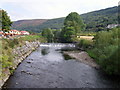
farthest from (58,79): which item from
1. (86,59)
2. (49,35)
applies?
(49,35)

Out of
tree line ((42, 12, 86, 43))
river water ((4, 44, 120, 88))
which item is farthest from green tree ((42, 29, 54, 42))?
river water ((4, 44, 120, 88))

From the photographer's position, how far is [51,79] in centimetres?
2117

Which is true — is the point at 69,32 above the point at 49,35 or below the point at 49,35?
above

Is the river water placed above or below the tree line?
below

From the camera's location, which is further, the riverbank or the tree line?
the tree line

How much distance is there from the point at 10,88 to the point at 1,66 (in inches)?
177

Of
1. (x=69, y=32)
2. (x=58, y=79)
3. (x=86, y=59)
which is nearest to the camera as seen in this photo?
(x=58, y=79)

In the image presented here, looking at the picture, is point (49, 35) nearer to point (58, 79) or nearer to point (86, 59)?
point (86, 59)

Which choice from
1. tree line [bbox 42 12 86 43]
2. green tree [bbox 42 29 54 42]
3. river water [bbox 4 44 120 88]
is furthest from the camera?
green tree [bbox 42 29 54 42]

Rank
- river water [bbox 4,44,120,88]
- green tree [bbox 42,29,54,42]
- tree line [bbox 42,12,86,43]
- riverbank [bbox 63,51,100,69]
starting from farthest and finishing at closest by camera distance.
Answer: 1. green tree [bbox 42,29,54,42]
2. tree line [bbox 42,12,86,43]
3. riverbank [bbox 63,51,100,69]
4. river water [bbox 4,44,120,88]

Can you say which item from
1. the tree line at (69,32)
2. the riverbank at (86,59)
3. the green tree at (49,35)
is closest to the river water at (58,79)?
the riverbank at (86,59)

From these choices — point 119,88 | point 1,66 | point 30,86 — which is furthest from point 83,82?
point 1,66

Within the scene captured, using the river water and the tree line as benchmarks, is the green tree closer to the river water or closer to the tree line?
the tree line

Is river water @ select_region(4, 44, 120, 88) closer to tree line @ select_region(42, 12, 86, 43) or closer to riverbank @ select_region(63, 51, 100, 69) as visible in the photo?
riverbank @ select_region(63, 51, 100, 69)
